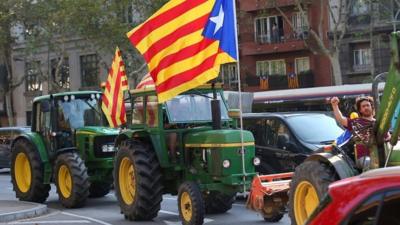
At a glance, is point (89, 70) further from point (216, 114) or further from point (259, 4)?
point (216, 114)

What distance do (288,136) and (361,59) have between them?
1261 inches

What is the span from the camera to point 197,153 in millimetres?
11172

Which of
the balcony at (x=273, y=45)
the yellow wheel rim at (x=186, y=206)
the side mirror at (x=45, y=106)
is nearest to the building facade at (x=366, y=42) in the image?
the balcony at (x=273, y=45)

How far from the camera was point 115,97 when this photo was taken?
47.7ft

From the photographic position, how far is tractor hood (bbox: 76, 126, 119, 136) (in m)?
14.9

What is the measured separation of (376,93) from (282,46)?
39.1 m

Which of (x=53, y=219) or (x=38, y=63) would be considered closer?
(x=53, y=219)

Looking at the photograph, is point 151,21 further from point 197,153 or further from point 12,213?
point 12,213

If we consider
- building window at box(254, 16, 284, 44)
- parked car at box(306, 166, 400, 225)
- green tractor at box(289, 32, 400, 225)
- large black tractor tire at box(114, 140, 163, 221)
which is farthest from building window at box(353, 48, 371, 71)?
parked car at box(306, 166, 400, 225)

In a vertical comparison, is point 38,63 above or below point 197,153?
above

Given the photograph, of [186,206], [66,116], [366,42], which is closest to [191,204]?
[186,206]

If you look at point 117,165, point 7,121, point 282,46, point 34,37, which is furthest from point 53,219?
point 7,121

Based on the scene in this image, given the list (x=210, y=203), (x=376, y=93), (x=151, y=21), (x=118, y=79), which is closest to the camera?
(x=376, y=93)

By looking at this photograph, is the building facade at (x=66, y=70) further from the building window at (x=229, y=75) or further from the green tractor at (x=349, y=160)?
the green tractor at (x=349, y=160)
